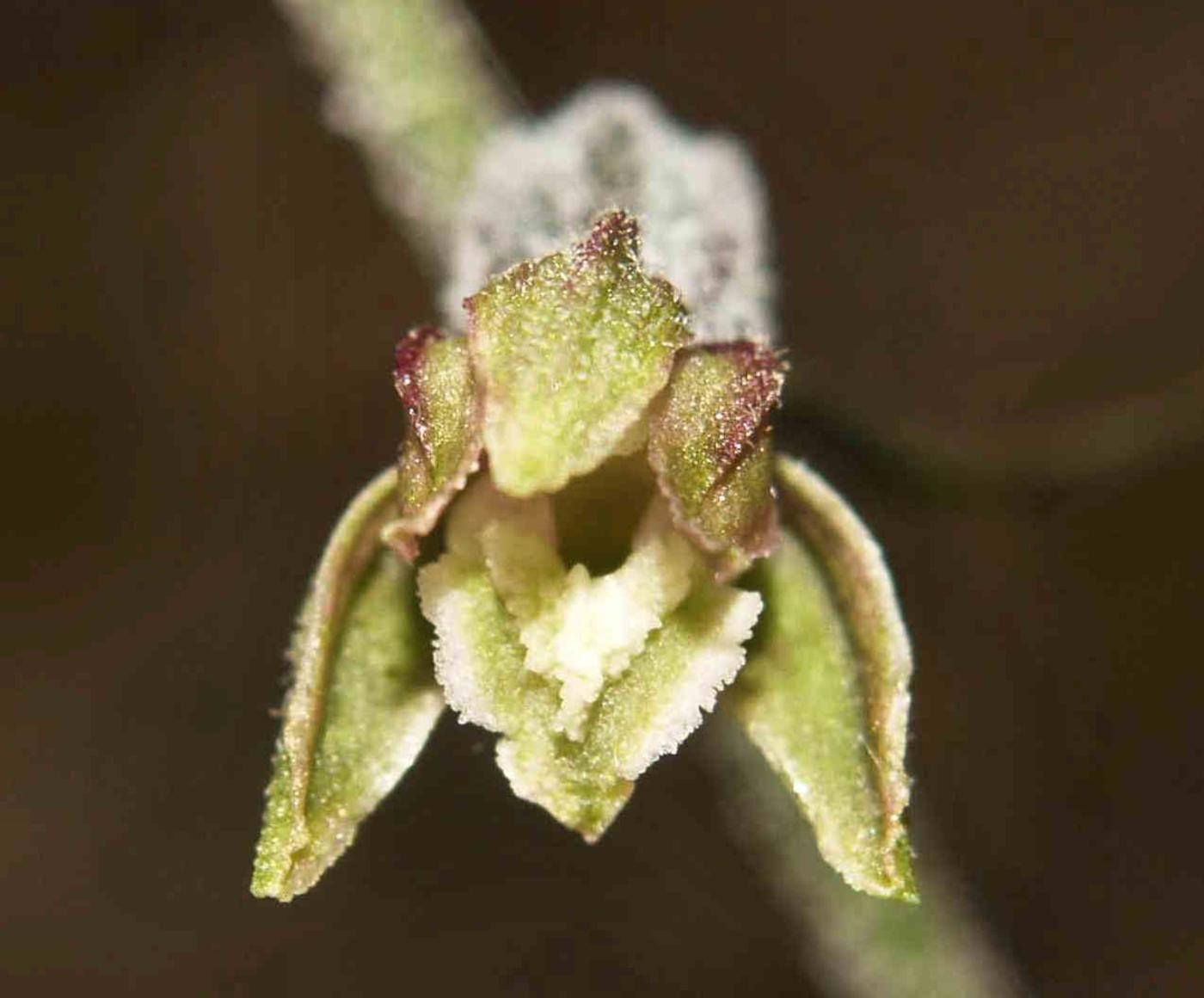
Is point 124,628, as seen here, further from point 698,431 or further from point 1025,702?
point 698,431

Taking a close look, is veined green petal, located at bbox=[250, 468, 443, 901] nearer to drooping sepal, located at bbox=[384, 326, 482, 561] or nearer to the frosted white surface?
drooping sepal, located at bbox=[384, 326, 482, 561]

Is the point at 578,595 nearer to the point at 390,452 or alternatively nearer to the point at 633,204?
the point at 633,204

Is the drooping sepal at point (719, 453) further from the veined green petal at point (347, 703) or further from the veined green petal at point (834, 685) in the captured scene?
the veined green petal at point (347, 703)

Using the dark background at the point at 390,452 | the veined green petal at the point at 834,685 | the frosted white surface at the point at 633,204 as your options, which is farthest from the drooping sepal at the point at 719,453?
the dark background at the point at 390,452

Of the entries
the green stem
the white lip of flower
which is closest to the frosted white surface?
the green stem

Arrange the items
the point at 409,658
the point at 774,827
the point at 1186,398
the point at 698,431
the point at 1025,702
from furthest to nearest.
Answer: the point at 1025,702, the point at 1186,398, the point at 774,827, the point at 409,658, the point at 698,431

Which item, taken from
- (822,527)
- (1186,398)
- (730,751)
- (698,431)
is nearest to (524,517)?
(698,431)
